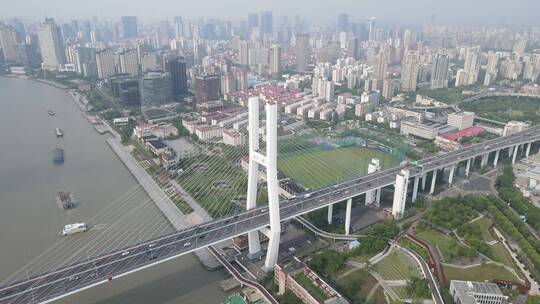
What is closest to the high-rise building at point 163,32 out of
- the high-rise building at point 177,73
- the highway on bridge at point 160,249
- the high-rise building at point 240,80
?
the high-rise building at point 240,80

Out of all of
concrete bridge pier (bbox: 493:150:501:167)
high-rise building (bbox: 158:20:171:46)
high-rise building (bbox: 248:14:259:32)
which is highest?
high-rise building (bbox: 248:14:259:32)

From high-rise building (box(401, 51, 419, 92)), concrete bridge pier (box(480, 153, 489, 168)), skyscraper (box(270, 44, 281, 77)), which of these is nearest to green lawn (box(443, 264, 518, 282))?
concrete bridge pier (box(480, 153, 489, 168))

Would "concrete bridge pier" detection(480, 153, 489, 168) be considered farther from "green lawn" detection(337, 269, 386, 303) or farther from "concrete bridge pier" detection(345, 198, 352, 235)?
"green lawn" detection(337, 269, 386, 303)

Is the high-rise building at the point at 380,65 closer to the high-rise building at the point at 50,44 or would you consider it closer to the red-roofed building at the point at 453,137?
the red-roofed building at the point at 453,137

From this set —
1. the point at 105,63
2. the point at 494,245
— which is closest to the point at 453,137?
the point at 494,245

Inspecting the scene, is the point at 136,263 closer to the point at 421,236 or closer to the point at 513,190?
the point at 421,236

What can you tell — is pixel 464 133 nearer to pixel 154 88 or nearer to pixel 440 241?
pixel 440 241
